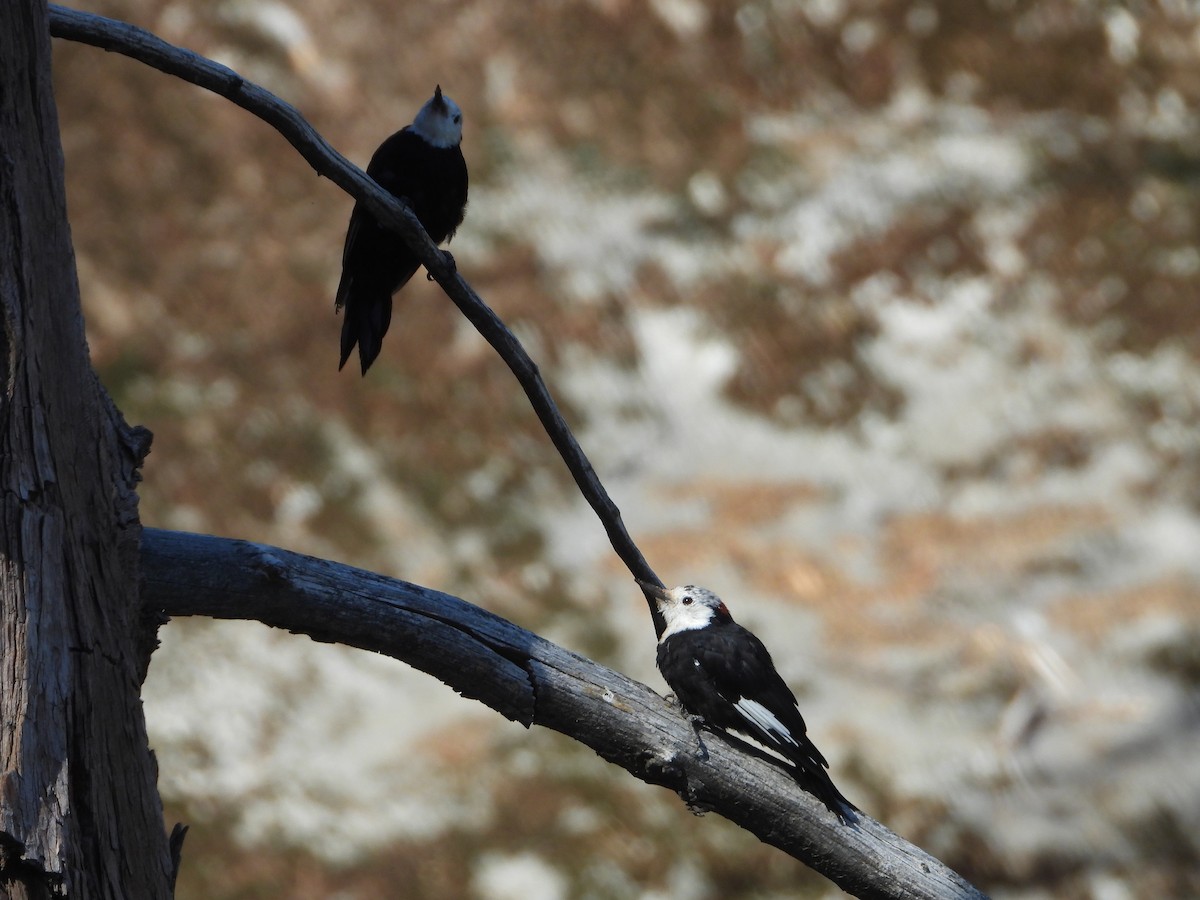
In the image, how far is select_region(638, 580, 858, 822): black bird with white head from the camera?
302cm

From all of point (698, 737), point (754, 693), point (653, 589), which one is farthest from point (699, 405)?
point (698, 737)

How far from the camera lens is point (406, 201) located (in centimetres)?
421

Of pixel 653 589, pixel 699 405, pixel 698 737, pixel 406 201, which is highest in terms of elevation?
pixel 699 405

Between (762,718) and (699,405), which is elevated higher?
(699,405)

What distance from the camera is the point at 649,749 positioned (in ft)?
9.61

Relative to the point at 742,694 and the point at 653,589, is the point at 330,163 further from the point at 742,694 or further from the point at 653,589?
the point at 742,694

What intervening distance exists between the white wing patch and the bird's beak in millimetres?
437

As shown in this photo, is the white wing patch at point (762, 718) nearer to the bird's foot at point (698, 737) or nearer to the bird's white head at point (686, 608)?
the bird's foot at point (698, 737)

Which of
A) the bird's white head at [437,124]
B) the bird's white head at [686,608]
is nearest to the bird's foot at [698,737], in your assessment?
the bird's white head at [686,608]

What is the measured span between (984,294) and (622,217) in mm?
2251

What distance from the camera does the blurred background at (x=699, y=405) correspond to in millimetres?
6824

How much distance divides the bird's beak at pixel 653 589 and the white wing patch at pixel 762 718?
437 millimetres

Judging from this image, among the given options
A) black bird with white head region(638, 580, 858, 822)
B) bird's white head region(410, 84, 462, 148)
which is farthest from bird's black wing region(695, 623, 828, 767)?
bird's white head region(410, 84, 462, 148)

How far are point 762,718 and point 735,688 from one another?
0.35ft
